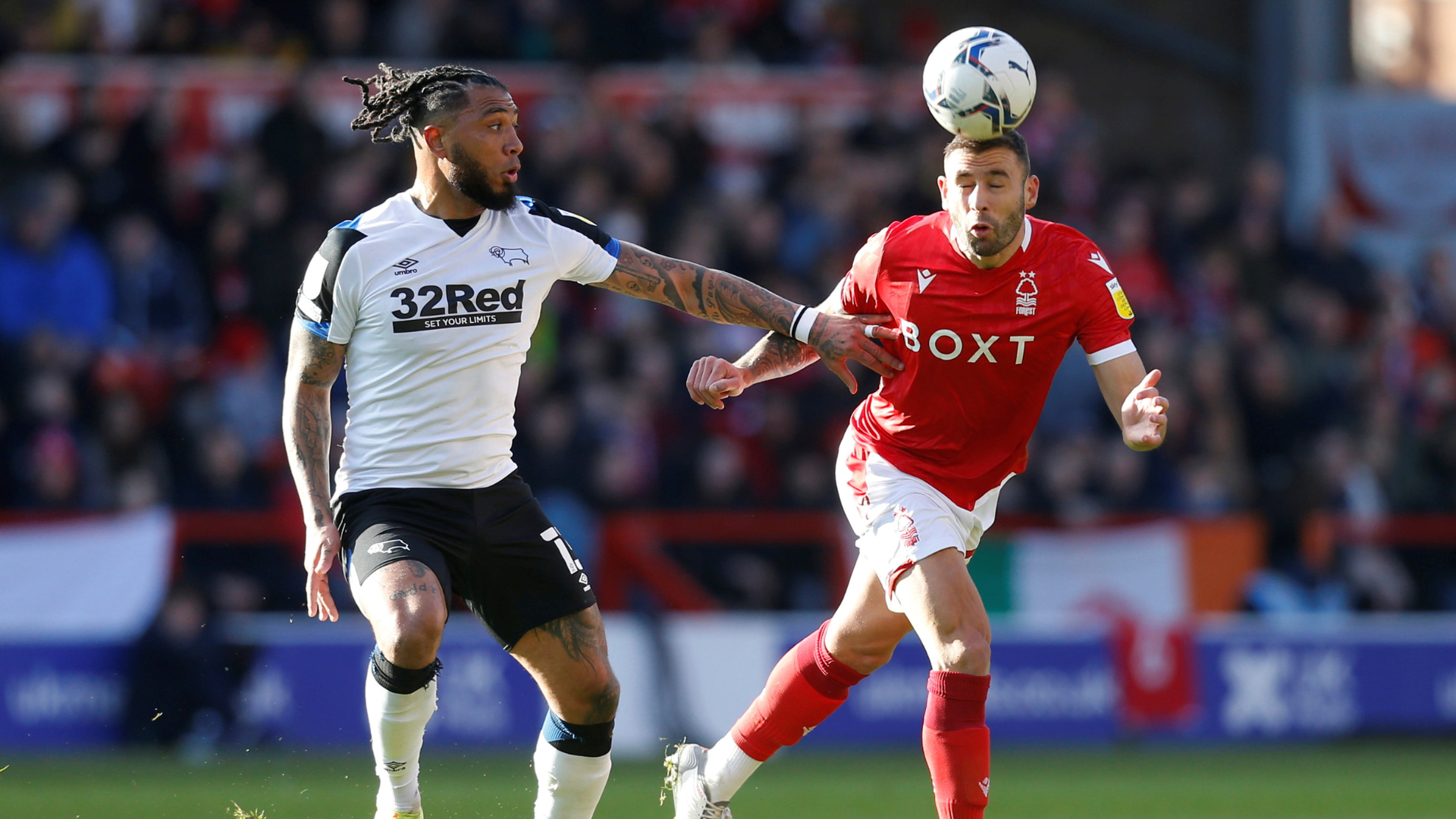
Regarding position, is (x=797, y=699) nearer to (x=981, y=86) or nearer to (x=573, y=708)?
(x=573, y=708)

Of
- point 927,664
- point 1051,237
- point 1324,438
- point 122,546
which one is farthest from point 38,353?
point 1324,438

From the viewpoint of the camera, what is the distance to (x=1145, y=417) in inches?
227

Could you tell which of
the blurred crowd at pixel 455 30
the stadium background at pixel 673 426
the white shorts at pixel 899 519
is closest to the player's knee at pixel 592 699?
the white shorts at pixel 899 519

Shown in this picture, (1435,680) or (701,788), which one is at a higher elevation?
(701,788)

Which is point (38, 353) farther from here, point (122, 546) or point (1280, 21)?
point (1280, 21)

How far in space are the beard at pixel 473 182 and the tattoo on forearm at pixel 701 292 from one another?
0.54m

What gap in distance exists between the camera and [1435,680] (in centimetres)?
1324

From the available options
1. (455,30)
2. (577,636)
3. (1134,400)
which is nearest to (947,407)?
(1134,400)

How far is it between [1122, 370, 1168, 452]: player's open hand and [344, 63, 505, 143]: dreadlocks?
2430 millimetres

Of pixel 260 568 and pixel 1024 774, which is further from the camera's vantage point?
pixel 260 568

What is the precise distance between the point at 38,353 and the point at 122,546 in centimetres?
147

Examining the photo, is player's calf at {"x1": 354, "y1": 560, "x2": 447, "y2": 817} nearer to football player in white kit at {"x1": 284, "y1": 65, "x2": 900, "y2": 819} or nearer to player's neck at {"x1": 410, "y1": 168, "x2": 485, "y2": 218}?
football player in white kit at {"x1": 284, "y1": 65, "x2": 900, "y2": 819}

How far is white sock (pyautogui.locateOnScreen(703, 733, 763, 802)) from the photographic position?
6859 mm

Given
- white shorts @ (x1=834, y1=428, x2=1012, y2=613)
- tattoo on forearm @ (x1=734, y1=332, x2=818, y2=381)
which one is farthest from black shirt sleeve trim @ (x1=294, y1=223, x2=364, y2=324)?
white shorts @ (x1=834, y1=428, x2=1012, y2=613)
